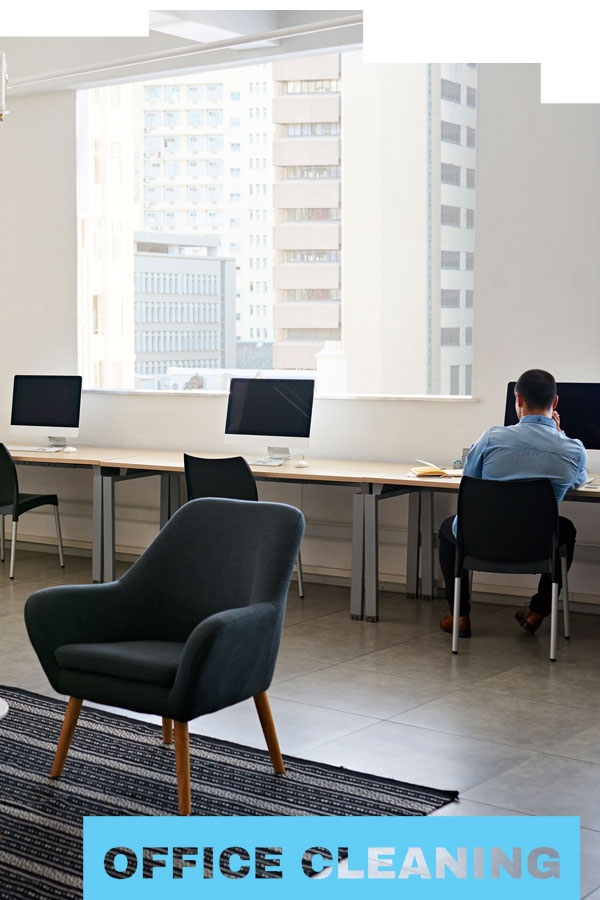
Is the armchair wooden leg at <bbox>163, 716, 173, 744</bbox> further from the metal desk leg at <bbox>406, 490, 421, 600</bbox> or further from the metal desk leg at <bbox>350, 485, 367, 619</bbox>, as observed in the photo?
the metal desk leg at <bbox>406, 490, 421, 600</bbox>

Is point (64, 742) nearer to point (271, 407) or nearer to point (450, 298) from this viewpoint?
point (271, 407)

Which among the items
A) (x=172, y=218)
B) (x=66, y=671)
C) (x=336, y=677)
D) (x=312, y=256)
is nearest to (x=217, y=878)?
(x=66, y=671)

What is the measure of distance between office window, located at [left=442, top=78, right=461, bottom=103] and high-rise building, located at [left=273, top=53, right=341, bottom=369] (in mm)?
890

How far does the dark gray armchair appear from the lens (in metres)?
2.91

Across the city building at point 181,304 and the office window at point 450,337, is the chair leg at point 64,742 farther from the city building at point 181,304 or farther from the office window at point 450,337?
the city building at point 181,304

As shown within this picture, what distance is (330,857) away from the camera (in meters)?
2.77

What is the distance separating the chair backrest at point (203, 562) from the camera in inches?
129

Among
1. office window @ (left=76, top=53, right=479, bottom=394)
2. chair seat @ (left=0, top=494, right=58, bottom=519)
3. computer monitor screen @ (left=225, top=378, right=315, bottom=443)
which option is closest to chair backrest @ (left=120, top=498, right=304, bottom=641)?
computer monitor screen @ (left=225, top=378, right=315, bottom=443)

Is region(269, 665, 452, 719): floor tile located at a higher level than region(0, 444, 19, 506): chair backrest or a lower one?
lower

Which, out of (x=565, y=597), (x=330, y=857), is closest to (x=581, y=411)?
(x=565, y=597)

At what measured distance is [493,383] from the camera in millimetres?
5773

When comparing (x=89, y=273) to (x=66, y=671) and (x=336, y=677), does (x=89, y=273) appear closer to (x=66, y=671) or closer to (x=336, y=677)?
(x=336, y=677)

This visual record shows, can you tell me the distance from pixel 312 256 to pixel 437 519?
214 centimetres

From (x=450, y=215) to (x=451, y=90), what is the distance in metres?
0.71
